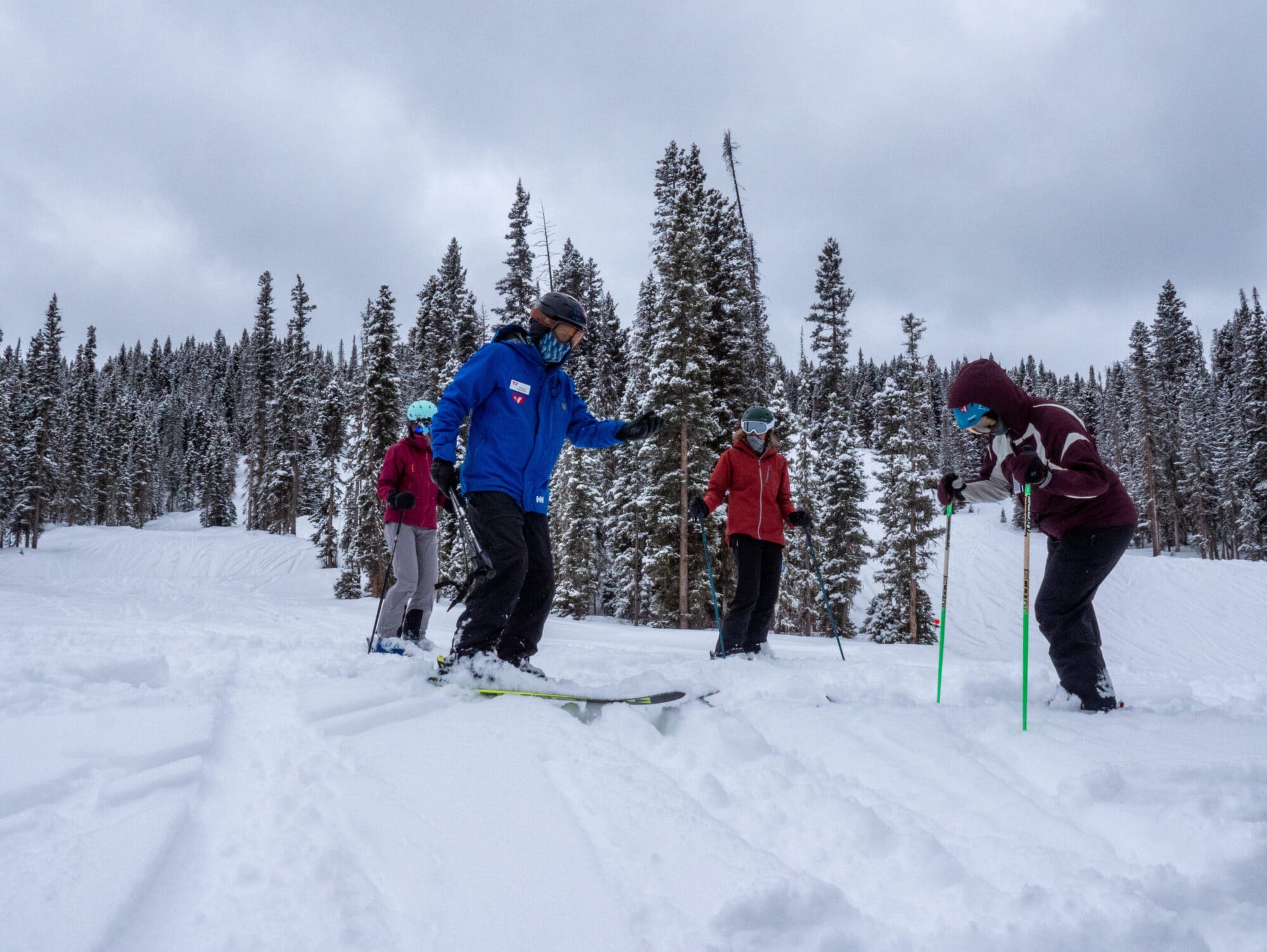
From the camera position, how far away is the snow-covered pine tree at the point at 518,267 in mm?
27234

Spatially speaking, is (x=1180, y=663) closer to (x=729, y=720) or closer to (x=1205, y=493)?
(x=729, y=720)

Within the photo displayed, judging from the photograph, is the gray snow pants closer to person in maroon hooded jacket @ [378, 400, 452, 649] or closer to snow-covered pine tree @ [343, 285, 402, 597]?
person in maroon hooded jacket @ [378, 400, 452, 649]

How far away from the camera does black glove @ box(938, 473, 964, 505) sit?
473 cm

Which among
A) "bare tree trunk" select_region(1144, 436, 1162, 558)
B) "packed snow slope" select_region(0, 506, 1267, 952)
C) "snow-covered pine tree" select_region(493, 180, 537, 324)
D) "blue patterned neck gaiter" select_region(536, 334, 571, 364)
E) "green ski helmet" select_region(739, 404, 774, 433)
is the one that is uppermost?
"snow-covered pine tree" select_region(493, 180, 537, 324)

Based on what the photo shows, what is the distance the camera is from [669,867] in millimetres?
1853

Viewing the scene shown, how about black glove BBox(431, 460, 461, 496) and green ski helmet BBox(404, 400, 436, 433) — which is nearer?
black glove BBox(431, 460, 461, 496)

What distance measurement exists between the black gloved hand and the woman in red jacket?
2.58 meters

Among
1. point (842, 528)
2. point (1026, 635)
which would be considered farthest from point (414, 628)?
point (842, 528)

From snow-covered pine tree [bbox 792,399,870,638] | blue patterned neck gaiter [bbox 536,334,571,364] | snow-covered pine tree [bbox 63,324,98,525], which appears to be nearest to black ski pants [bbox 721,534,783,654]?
blue patterned neck gaiter [bbox 536,334,571,364]

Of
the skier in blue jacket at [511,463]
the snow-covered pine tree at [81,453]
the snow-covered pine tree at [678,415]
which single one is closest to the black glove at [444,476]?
the skier in blue jacket at [511,463]

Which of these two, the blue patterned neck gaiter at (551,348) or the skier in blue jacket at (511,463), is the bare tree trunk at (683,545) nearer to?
the skier in blue jacket at (511,463)

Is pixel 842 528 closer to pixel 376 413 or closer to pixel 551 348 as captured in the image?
pixel 376 413

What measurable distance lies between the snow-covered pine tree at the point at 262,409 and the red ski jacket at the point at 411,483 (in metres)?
45.1

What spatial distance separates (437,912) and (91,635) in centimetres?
693
